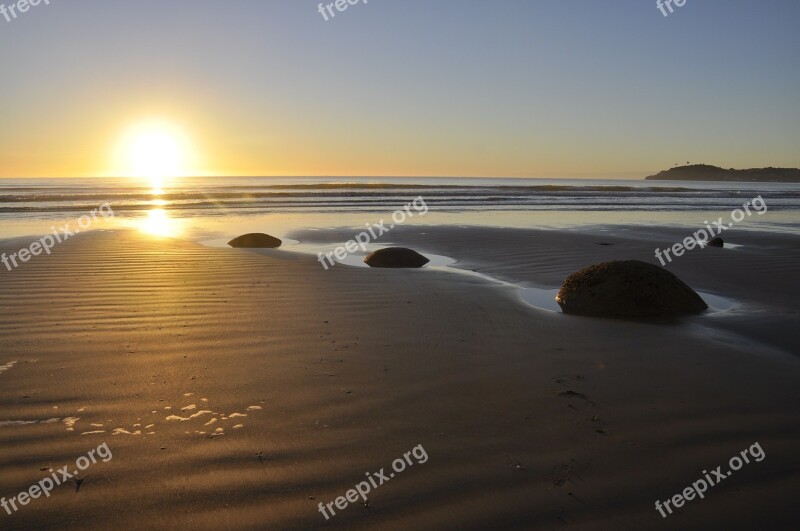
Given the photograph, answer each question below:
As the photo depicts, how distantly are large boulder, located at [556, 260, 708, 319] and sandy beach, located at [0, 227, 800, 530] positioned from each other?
0.27 m

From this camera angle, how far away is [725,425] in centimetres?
370

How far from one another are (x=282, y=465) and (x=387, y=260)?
6978mm

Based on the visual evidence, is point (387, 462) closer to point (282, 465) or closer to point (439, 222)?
point (282, 465)

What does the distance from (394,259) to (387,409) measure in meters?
6.22

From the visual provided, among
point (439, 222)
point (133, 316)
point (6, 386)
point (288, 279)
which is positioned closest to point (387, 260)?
point (288, 279)

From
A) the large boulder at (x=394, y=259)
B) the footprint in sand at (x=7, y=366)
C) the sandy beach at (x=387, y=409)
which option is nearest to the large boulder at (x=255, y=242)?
the large boulder at (x=394, y=259)

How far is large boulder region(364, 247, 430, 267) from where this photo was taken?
998 centimetres

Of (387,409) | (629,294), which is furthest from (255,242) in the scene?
(387,409)

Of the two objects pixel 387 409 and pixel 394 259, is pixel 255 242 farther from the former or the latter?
pixel 387 409

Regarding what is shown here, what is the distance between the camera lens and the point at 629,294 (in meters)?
6.45

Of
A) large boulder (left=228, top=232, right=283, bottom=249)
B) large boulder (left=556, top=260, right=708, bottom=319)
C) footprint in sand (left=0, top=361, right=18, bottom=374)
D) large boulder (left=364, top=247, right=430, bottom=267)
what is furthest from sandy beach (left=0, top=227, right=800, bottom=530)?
large boulder (left=228, top=232, right=283, bottom=249)

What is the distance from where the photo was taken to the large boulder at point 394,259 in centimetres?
998

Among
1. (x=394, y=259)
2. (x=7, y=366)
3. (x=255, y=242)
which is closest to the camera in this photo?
(x=7, y=366)

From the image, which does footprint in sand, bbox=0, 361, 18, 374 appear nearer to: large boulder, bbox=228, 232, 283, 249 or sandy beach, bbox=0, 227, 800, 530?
sandy beach, bbox=0, 227, 800, 530
